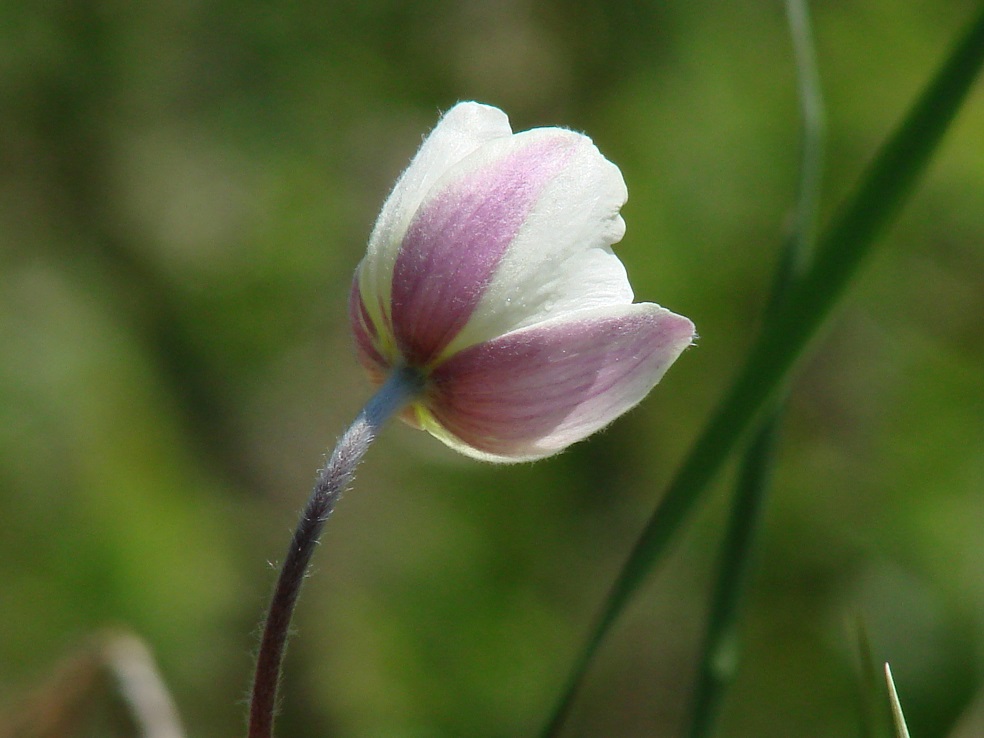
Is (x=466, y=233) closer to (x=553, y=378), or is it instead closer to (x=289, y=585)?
(x=553, y=378)

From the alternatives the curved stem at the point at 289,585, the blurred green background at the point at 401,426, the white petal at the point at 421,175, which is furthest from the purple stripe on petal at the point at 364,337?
the blurred green background at the point at 401,426

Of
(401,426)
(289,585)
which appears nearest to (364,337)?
(289,585)

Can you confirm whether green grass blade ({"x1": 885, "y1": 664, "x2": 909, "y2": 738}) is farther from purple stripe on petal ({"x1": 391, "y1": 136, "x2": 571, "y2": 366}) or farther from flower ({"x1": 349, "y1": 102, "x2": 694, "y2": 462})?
purple stripe on petal ({"x1": 391, "y1": 136, "x2": 571, "y2": 366})

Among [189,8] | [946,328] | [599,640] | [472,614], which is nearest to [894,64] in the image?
[946,328]

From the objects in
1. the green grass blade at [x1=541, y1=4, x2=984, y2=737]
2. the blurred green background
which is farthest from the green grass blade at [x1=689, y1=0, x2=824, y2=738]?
the blurred green background

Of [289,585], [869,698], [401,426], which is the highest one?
[289,585]

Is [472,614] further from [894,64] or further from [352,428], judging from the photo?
[352,428]
